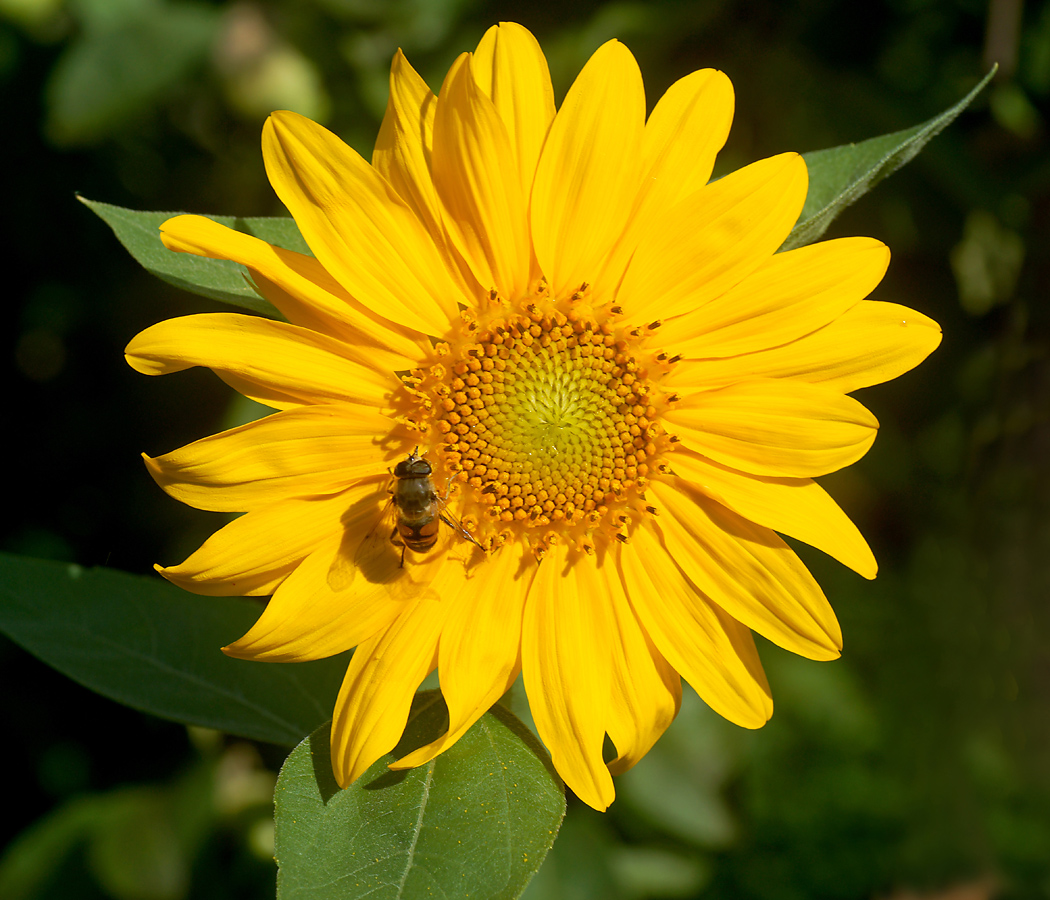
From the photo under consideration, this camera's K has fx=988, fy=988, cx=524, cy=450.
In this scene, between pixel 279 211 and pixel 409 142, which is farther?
pixel 279 211

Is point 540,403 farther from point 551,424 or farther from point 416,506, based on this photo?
point 416,506

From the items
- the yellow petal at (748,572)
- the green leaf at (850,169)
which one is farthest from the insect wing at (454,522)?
the green leaf at (850,169)

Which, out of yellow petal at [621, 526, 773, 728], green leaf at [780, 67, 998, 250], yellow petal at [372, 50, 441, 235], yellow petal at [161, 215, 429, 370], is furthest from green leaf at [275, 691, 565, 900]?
green leaf at [780, 67, 998, 250]

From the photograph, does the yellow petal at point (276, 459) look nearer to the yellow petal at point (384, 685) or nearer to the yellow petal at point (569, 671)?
the yellow petal at point (384, 685)

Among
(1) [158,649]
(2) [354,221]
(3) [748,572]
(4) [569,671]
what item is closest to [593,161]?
(2) [354,221]

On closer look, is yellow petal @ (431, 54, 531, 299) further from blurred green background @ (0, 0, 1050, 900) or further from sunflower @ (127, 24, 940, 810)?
blurred green background @ (0, 0, 1050, 900)

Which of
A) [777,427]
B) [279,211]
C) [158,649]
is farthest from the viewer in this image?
[279,211]

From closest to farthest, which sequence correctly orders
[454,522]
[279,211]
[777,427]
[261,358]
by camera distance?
[261,358], [777,427], [454,522], [279,211]
